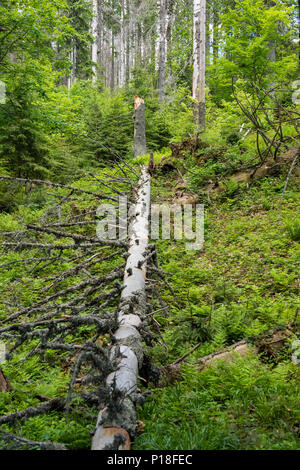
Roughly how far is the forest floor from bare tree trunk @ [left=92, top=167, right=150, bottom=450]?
222mm

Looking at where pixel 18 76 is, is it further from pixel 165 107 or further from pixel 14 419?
pixel 14 419

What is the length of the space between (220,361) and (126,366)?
1.04 meters

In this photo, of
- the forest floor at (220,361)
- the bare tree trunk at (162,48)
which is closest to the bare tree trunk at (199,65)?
the forest floor at (220,361)

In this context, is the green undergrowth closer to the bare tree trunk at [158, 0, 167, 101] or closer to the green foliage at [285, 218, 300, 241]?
the green foliage at [285, 218, 300, 241]

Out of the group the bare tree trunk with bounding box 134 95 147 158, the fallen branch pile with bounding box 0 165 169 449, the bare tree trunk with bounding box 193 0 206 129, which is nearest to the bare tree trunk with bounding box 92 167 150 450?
the fallen branch pile with bounding box 0 165 169 449

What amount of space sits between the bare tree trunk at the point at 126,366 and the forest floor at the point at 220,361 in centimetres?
22

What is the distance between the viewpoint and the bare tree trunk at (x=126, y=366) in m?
2.02

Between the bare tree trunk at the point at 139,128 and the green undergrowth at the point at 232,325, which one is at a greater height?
the bare tree trunk at the point at 139,128

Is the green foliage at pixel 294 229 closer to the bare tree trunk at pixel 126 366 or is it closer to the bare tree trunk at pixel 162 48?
the bare tree trunk at pixel 126 366

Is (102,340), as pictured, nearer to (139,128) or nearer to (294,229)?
(294,229)

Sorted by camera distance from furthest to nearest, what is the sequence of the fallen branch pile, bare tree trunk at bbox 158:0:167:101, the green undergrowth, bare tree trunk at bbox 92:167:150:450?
bare tree trunk at bbox 158:0:167:101 < the green undergrowth < the fallen branch pile < bare tree trunk at bbox 92:167:150:450

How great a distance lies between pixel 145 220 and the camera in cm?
606

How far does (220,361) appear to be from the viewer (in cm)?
309

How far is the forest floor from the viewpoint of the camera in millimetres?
2301
